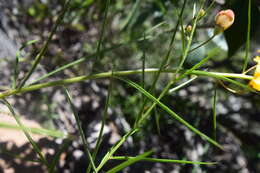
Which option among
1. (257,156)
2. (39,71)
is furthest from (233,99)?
(39,71)

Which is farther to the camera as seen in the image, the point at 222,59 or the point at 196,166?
the point at 222,59

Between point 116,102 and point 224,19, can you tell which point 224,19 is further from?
point 116,102

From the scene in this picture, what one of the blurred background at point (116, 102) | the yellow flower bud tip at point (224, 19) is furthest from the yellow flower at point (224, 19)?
the blurred background at point (116, 102)

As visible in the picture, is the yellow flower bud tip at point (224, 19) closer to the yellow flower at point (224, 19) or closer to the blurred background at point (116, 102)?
the yellow flower at point (224, 19)

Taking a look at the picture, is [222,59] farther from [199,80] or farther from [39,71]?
[39,71]

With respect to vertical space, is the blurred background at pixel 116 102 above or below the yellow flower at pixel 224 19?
below

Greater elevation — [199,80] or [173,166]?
[199,80]

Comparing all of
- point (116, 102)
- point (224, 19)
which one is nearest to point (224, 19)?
point (224, 19)

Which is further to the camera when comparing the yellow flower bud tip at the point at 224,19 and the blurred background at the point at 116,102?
the blurred background at the point at 116,102
